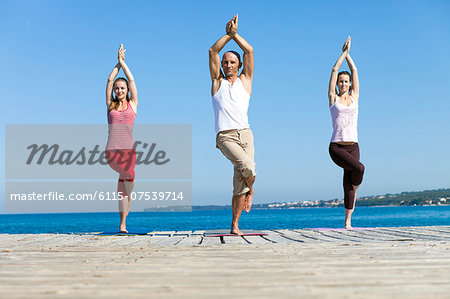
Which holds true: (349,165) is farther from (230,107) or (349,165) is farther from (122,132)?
(122,132)

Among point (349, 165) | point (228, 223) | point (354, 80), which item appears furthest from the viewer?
point (228, 223)

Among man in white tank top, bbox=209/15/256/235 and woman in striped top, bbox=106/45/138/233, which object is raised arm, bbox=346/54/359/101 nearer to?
man in white tank top, bbox=209/15/256/235

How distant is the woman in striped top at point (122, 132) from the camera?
706 centimetres

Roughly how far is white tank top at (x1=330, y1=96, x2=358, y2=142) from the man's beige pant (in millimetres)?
1883

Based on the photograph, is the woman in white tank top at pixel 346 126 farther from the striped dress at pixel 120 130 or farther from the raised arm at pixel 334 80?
the striped dress at pixel 120 130

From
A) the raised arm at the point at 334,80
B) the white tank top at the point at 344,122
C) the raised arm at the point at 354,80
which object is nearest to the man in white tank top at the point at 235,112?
the raised arm at the point at 334,80

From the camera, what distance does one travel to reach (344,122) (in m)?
7.38

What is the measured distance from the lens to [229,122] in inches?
241

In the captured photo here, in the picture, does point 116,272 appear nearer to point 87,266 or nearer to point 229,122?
point 87,266

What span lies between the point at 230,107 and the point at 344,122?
2.25m

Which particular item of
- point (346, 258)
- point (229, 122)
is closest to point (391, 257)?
point (346, 258)

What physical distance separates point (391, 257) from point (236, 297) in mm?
1658

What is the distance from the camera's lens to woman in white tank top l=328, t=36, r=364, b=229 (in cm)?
738

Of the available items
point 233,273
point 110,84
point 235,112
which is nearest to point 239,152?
point 235,112
